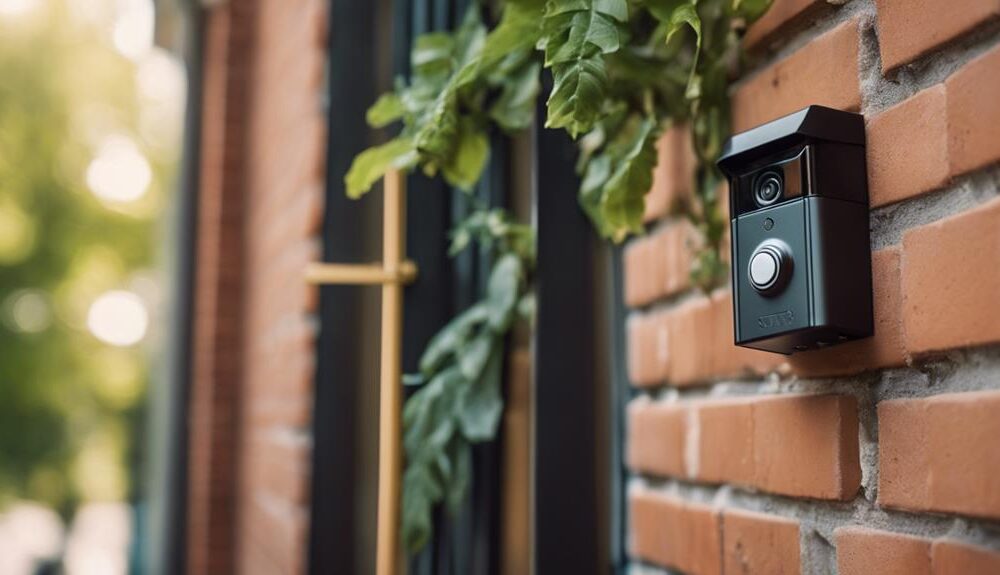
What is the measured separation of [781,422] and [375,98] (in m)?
1.02

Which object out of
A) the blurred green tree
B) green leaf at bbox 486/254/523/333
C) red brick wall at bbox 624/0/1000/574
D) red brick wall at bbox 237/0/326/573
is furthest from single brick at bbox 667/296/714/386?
the blurred green tree

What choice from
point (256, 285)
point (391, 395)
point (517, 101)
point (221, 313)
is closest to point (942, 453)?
point (517, 101)

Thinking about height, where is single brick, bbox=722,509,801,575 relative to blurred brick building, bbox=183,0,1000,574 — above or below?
below

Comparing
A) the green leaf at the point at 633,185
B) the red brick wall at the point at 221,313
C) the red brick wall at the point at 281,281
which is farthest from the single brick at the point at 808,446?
the red brick wall at the point at 221,313

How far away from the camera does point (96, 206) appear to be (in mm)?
11289

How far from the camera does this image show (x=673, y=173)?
3.68ft

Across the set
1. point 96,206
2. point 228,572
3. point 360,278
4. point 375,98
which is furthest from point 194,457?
point 96,206

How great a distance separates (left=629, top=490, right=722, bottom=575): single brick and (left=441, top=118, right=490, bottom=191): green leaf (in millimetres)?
409

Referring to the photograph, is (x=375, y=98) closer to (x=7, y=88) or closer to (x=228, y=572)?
(x=228, y=572)

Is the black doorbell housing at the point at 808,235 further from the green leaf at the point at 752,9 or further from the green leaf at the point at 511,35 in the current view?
the green leaf at the point at 511,35

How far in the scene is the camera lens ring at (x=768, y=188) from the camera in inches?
29.8

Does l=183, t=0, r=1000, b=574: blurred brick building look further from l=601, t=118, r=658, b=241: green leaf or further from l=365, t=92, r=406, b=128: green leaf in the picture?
l=365, t=92, r=406, b=128: green leaf

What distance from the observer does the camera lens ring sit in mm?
757

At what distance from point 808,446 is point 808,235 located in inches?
7.5
